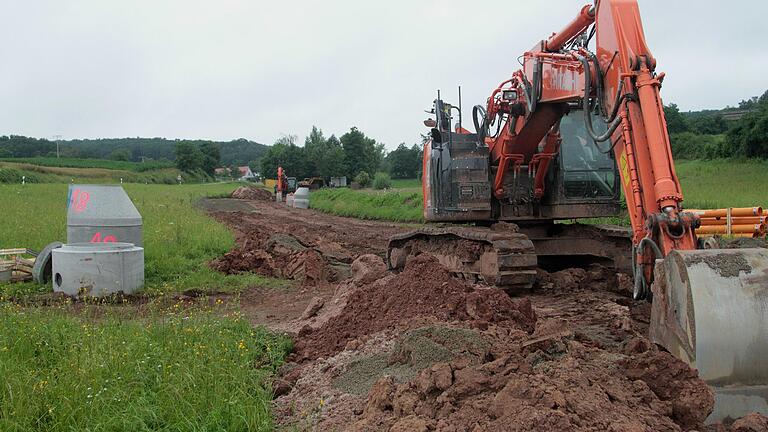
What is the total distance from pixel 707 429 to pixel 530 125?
202 inches

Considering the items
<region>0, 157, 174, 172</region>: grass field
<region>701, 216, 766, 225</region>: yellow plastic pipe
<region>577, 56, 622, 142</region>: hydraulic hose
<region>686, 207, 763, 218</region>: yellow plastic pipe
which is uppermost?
<region>0, 157, 174, 172</region>: grass field

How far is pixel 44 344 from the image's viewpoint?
18.5ft

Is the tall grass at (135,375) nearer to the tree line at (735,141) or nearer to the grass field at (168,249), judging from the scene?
the grass field at (168,249)

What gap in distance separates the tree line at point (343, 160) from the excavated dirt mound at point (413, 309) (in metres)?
55.5

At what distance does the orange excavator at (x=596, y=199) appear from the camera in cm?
375

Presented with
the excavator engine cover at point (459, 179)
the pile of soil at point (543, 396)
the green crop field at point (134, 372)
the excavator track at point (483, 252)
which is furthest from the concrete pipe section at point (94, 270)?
the pile of soil at point (543, 396)

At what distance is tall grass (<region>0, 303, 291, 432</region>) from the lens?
Answer: 4.04 metres

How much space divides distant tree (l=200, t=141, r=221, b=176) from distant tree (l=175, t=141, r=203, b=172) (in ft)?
16.8

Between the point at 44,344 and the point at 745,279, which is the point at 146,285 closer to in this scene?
the point at 44,344

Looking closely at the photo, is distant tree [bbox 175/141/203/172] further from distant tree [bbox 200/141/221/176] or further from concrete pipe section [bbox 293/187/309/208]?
concrete pipe section [bbox 293/187/309/208]

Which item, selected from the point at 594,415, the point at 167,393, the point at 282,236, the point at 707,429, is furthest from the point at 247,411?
the point at 282,236

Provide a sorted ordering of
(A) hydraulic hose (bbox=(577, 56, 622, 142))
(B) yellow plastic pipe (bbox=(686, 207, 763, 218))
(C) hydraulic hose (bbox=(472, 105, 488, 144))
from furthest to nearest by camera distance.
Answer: (B) yellow plastic pipe (bbox=(686, 207, 763, 218)) → (C) hydraulic hose (bbox=(472, 105, 488, 144)) → (A) hydraulic hose (bbox=(577, 56, 622, 142))

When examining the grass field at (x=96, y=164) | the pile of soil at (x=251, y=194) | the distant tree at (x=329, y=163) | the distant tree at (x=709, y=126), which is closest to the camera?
the pile of soil at (x=251, y=194)

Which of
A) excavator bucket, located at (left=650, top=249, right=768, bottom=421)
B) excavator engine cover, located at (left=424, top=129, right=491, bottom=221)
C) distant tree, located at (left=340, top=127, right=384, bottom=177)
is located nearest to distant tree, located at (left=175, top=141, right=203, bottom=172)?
distant tree, located at (left=340, top=127, right=384, bottom=177)
